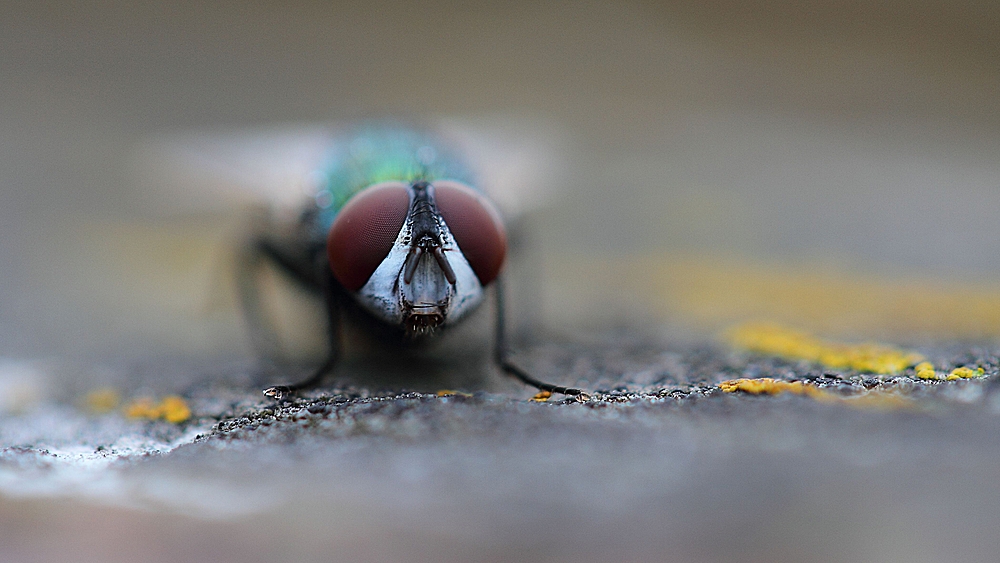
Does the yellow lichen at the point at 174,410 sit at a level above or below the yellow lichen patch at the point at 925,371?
below

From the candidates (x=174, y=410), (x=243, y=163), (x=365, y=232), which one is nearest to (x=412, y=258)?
(x=365, y=232)

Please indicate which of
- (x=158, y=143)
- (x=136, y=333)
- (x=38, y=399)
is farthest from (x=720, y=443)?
(x=158, y=143)

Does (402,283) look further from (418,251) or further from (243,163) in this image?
(243,163)

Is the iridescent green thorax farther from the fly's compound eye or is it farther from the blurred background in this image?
the blurred background

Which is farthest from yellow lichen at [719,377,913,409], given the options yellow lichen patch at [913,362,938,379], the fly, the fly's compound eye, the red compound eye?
the fly's compound eye

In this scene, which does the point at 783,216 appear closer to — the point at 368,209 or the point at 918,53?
the point at 918,53

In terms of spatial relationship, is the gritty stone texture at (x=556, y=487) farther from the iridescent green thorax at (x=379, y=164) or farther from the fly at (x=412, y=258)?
the iridescent green thorax at (x=379, y=164)

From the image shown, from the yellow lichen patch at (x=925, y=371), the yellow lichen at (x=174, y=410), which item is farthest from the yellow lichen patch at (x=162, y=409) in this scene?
the yellow lichen patch at (x=925, y=371)
